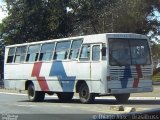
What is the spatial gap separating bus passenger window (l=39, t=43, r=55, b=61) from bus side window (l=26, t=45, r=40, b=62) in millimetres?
464

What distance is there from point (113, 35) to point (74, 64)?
2.58 meters

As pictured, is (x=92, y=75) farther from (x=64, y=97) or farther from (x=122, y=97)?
(x=64, y=97)

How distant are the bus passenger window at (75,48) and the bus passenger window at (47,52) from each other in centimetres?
183

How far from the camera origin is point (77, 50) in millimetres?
21266

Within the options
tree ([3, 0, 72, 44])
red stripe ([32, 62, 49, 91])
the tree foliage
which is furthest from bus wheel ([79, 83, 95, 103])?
tree ([3, 0, 72, 44])

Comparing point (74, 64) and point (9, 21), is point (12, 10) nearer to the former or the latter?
point (9, 21)

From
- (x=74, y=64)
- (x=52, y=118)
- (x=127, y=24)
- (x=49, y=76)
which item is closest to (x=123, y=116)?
(x=52, y=118)

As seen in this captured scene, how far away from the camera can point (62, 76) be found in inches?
867

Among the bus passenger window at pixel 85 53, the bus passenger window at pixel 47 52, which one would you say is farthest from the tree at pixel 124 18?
the bus passenger window at pixel 85 53

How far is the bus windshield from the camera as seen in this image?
64.2ft

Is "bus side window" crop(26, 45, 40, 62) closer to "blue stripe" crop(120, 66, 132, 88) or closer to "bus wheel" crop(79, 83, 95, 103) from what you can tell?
"bus wheel" crop(79, 83, 95, 103)

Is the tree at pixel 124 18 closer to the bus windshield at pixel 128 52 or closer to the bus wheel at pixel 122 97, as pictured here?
the bus wheel at pixel 122 97

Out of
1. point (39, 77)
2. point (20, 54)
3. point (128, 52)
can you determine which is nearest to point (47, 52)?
point (39, 77)

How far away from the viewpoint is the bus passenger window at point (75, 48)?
69.7 ft
